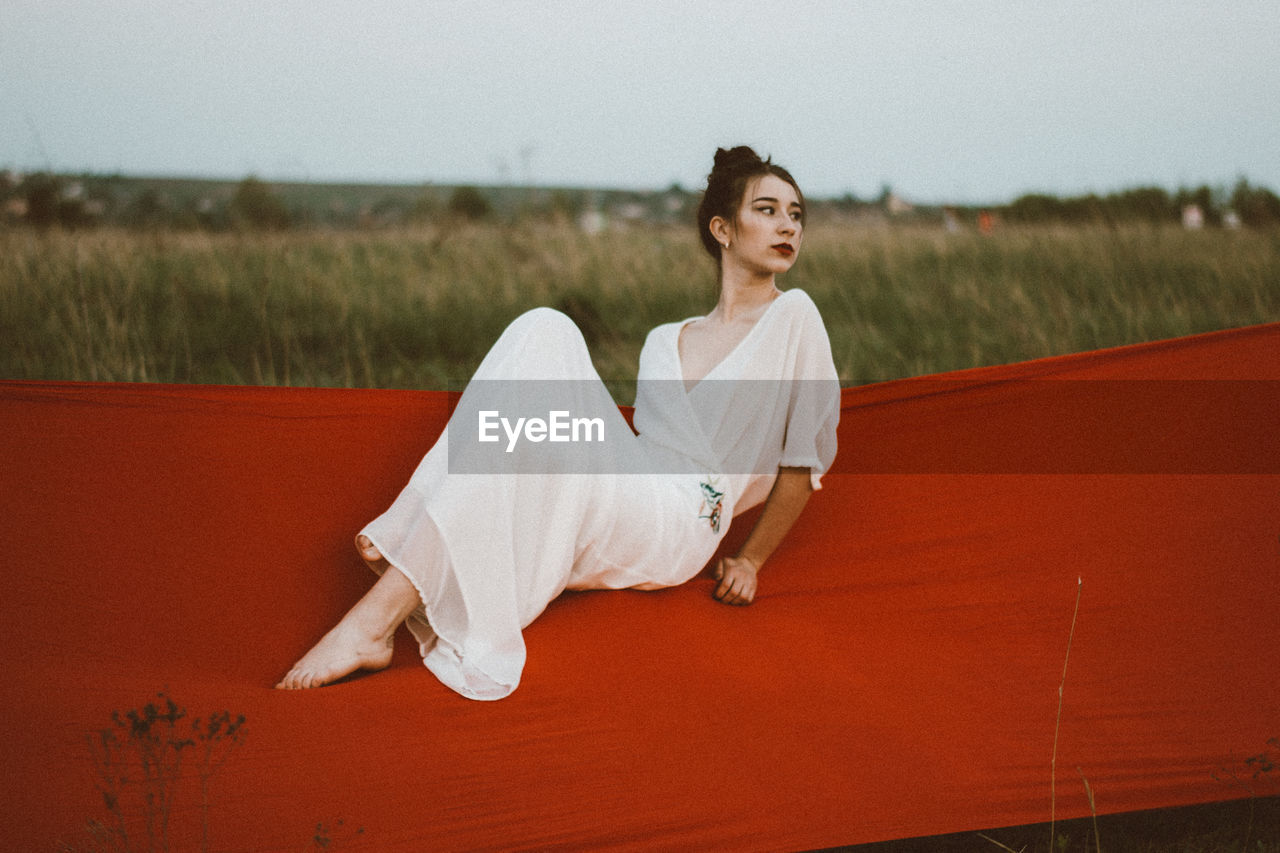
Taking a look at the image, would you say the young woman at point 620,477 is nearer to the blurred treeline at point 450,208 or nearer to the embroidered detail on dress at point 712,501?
the embroidered detail on dress at point 712,501

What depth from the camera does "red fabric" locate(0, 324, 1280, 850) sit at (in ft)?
3.96

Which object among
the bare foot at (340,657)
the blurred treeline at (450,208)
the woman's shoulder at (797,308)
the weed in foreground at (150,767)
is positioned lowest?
the weed in foreground at (150,767)

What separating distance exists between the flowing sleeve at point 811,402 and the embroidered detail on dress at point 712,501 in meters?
0.13

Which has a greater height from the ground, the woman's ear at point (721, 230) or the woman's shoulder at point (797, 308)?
the woman's ear at point (721, 230)

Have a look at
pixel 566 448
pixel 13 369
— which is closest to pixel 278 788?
pixel 566 448

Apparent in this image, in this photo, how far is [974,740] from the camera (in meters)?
1.36

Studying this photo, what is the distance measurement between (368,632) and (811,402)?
0.85 m

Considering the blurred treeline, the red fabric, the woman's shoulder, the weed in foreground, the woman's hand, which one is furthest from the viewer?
the blurred treeline

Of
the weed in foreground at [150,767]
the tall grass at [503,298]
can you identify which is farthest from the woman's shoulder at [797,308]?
the tall grass at [503,298]

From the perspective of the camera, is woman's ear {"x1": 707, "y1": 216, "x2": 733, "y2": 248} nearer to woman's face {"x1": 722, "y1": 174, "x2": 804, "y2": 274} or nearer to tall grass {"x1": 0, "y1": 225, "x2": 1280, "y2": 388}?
woman's face {"x1": 722, "y1": 174, "x2": 804, "y2": 274}

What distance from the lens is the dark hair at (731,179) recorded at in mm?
1885

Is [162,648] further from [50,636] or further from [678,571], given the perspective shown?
[678,571]

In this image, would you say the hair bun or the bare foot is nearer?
the bare foot

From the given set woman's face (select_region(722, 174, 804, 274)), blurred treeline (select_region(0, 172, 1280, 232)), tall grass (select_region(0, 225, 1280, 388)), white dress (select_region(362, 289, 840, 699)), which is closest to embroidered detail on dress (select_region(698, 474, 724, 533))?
white dress (select_region(362, 289, 840, 699))
